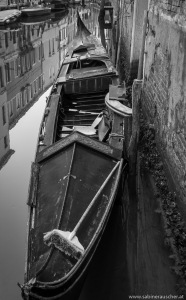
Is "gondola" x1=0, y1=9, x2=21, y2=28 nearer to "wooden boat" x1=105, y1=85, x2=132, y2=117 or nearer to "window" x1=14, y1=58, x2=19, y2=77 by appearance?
"window" x1=14, y1=58, x2=19, y2=77

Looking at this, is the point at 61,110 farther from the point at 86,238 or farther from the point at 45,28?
the point at 45,28

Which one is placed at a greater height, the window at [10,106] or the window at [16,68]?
the window at [16,68]

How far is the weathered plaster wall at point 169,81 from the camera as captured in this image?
14.7ft

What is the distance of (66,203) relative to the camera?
3857 mm

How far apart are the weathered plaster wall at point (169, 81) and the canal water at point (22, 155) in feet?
3.77

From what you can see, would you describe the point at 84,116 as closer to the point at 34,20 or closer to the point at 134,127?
the point at 134,127

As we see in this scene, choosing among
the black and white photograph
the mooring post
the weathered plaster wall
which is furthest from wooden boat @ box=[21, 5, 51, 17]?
the mooring post

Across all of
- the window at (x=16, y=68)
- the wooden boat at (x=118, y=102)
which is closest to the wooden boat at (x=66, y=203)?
the wooden boat at (x=118, y=102)

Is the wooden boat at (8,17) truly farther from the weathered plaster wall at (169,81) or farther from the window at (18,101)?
the weathered plaster wall at (169,81)

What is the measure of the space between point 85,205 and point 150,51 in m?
4.03

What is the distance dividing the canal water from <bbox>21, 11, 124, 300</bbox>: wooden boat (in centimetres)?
87

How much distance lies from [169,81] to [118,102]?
1.20 metres

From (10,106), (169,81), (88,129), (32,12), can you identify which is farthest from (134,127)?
(32,12)

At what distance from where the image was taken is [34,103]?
467 inches
